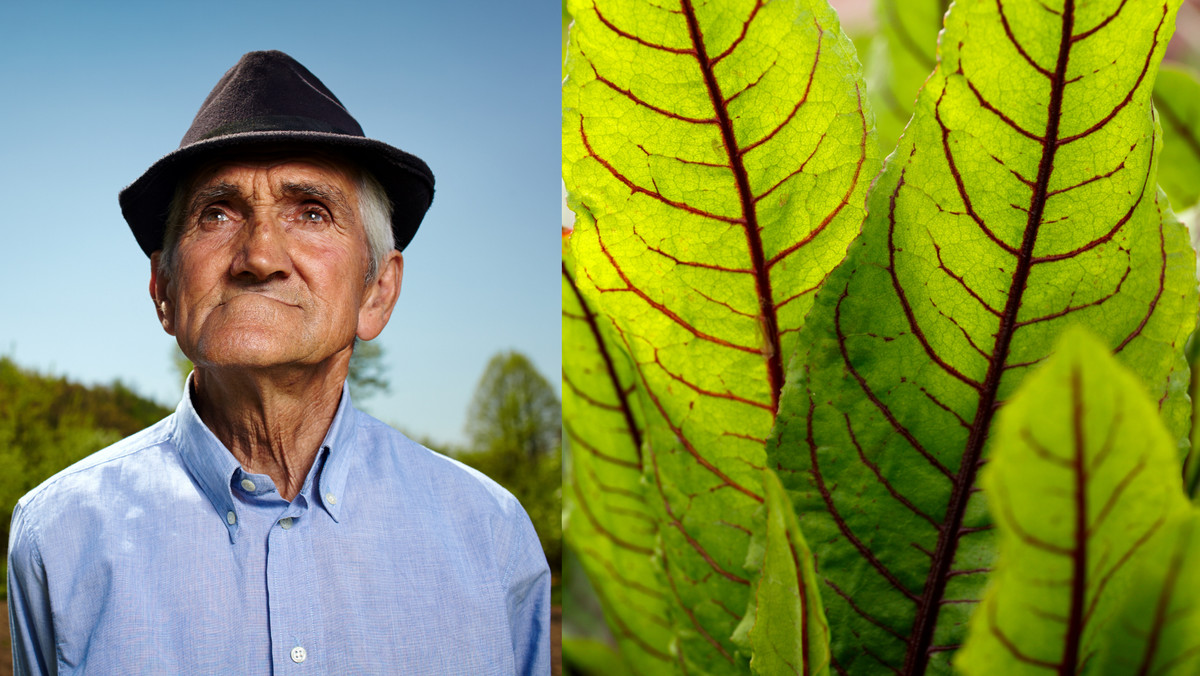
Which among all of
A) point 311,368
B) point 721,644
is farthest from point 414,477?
point 721,644

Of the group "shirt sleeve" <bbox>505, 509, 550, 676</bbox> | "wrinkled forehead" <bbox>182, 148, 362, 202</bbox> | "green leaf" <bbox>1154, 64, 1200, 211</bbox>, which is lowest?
"shirt sleeve" <bbox>505, 509, 550, 676</bbox>

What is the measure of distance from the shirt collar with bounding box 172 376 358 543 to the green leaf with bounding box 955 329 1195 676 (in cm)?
56

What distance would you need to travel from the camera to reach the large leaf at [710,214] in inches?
10.0

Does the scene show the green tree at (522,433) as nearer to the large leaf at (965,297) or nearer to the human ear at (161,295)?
the human ear at (161,295)

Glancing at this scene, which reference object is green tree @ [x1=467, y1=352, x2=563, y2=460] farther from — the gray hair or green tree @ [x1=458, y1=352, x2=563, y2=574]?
the gray hair

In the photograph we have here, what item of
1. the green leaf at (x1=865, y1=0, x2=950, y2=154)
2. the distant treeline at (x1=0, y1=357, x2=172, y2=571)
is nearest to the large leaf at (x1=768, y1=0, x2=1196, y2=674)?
the green leaf at (x1=865, y1=0, x2=950, y2=154)

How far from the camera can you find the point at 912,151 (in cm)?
23

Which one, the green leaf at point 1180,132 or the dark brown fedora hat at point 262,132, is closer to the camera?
the green leaf at point 1180,132

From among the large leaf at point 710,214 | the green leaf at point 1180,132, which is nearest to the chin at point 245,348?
the large leaf at point 710,214

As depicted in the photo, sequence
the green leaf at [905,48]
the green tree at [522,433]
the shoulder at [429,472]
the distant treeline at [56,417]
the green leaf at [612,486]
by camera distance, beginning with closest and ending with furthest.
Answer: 1. the green leaf at [612,486]
2. the green leaf at [905,48]
3. the shoulder at [429,472]
4. the distant treeline at [56,417]
5. the green tree at [522,433]

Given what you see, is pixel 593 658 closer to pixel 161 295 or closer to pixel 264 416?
pixel 264 416

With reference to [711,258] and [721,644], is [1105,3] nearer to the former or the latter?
[711,258]

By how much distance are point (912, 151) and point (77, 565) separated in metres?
0.59

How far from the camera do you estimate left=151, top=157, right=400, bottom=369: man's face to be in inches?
23.0
